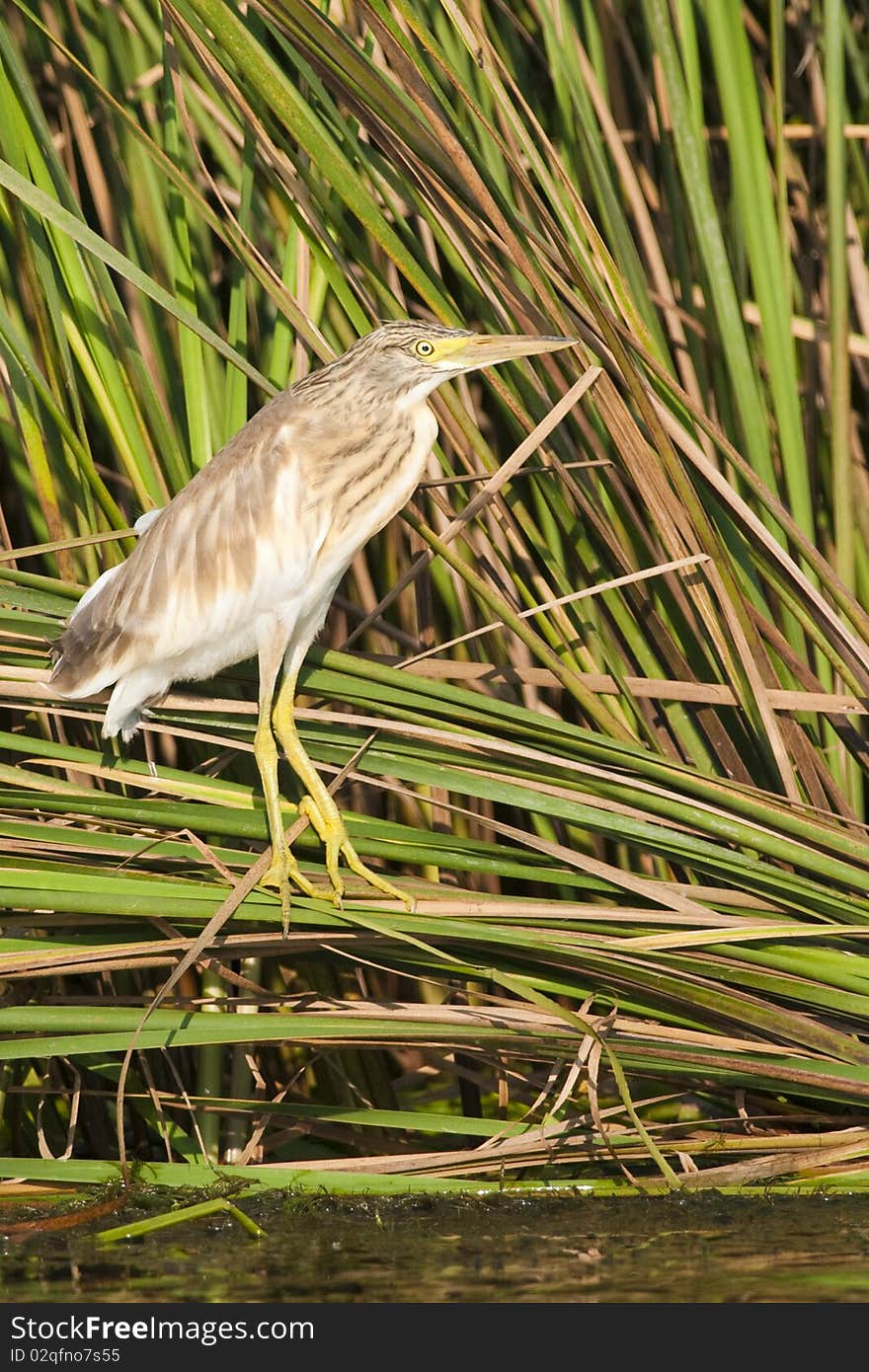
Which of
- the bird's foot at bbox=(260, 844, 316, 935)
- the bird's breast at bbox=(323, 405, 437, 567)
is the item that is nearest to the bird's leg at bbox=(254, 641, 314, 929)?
the bird's foot at bbox=(260, 844, 316, 935)

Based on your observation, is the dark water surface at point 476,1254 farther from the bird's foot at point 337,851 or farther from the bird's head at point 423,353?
the bird's head at point 423,353

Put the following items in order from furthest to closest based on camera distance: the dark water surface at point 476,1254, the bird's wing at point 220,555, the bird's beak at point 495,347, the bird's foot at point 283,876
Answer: the bird's wing at point 220,555 < the bird's beak at point 495,347 < the bird's foot at point 283,876 < the dark water surface at point 476,1254

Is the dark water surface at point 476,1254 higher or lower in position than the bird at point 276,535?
lower

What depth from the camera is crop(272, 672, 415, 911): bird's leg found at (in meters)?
2.24

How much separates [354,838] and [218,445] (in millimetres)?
757

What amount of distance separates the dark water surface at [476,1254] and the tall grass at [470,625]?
0.07m

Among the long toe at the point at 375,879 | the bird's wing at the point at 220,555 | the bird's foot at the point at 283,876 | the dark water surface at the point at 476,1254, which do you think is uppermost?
the bird's wing at the point at 220,555

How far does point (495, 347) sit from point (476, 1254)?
1343 millimetres

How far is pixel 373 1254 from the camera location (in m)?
2.03

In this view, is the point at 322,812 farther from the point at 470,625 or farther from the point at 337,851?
the point at 470,625

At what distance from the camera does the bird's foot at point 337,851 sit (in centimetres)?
222

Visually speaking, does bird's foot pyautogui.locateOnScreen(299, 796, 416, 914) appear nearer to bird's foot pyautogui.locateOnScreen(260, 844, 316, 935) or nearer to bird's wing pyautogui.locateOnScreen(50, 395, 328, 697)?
bird's foot pyautogui.locateOnScreen(260, 844, 316, 935)

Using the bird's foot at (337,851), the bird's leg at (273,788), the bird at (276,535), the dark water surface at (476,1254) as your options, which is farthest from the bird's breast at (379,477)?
the dark water surface at (476,1254)
